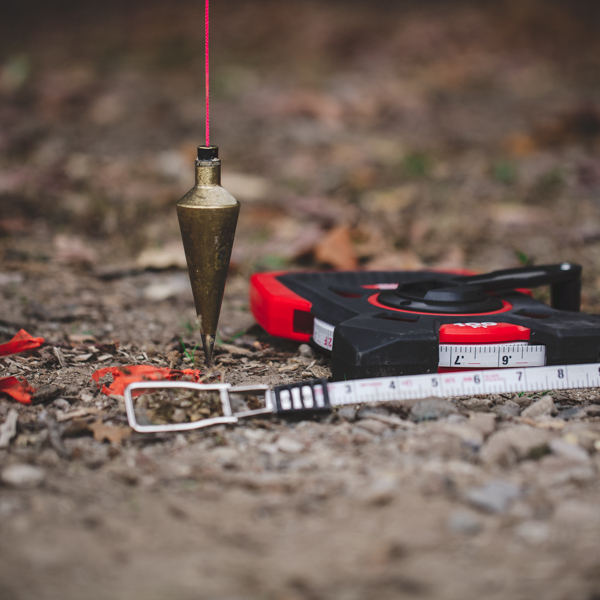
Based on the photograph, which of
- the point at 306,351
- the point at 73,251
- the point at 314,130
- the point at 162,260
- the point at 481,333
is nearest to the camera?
the point at 481,333

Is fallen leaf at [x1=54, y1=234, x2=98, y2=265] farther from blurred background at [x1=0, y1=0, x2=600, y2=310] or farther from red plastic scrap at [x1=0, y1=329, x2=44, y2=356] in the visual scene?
red plastic scrap at [x1=0, y1=329, x2=44, y2=356]

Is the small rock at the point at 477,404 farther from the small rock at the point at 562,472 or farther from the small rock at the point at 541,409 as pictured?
the small rock at the point at 562,472

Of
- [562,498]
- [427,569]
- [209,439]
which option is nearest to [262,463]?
[209,439]

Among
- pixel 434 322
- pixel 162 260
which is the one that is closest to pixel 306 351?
pixel 434 322

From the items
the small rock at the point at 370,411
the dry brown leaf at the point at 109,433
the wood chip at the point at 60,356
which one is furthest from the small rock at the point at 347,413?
the wood chip at the point at 60,356

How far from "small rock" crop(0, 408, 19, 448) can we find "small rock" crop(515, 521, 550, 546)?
1.17 m

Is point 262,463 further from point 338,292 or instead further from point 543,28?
point 543,28

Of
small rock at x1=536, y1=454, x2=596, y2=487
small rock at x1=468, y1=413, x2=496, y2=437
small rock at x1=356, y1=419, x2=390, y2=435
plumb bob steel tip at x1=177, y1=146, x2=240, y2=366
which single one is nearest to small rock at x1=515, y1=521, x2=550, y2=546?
small rock at x1=536, y1=454, x2=596, y2=487

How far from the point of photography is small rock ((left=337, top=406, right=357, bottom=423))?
A: 5.83 feet

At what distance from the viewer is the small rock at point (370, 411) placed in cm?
178

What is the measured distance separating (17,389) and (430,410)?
1157mm

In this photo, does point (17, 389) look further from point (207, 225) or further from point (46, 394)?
point (207, 225)

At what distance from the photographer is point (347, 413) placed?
70.7 inches

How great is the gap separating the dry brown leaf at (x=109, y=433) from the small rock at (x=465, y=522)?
2.70 feet
